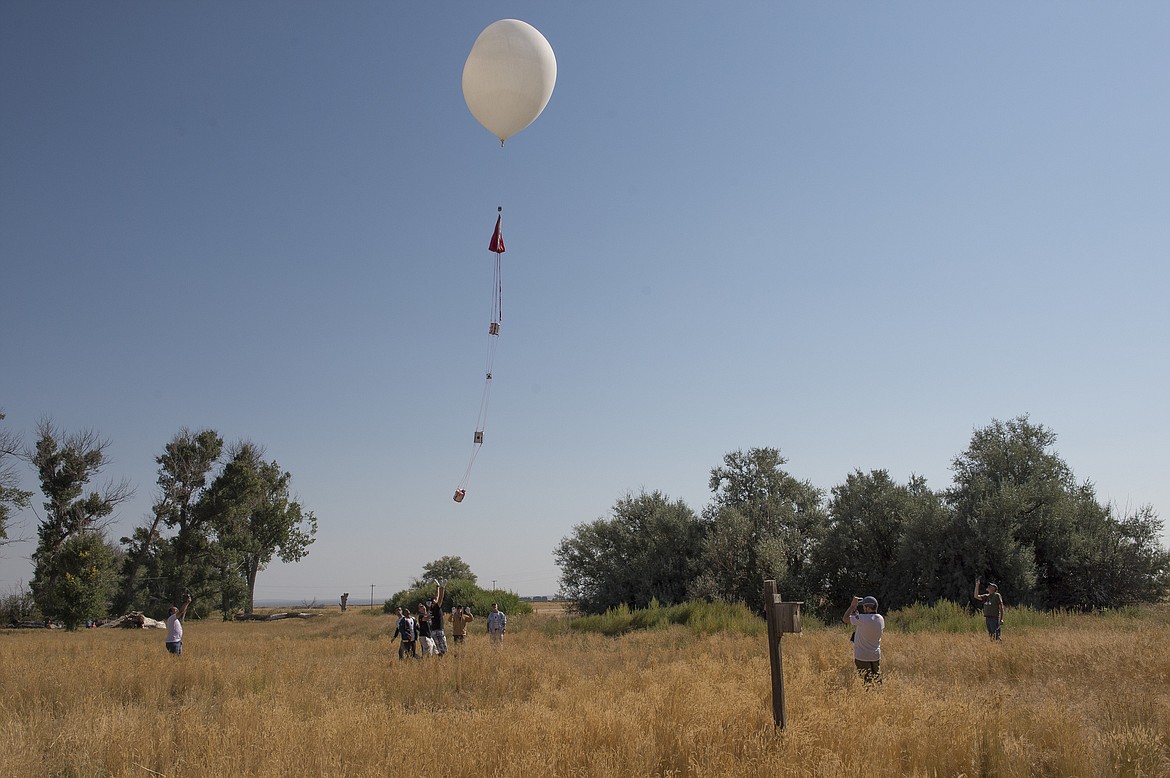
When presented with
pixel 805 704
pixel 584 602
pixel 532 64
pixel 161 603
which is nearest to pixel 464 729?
pixel 805 704

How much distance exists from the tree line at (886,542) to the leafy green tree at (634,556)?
8 cm

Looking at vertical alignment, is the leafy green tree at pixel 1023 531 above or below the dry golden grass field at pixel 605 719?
above

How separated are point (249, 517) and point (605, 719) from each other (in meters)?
57.5

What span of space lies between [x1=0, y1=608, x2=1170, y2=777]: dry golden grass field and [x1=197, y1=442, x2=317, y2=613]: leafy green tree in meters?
42.1

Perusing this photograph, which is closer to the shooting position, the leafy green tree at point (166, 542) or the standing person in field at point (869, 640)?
the standing person in field at point (869, 640)

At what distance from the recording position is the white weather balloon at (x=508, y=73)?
13.6 meters

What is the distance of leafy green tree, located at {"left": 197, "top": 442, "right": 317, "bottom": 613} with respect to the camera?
5247 centimetres

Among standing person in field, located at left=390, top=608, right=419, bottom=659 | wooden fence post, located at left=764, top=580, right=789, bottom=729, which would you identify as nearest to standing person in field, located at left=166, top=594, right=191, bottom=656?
standing person in field, located at left=390, top=608, right=419, bottom=659

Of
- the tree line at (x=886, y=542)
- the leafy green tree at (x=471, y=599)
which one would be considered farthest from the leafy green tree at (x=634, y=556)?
the leafy green tree at (x=471, y=599)

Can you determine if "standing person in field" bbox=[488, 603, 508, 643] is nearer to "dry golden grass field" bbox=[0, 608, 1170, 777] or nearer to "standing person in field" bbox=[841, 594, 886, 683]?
"dry golden grass field" bbox=[0, 608, 1170, 777]

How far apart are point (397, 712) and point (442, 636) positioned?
1056 centimetres

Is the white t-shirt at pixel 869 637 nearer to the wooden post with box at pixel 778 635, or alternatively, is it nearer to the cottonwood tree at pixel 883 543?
the wooden post with box at pixel 778 635

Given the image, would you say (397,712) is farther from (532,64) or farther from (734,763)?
(532,64)

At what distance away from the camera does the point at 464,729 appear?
7.54 meters
